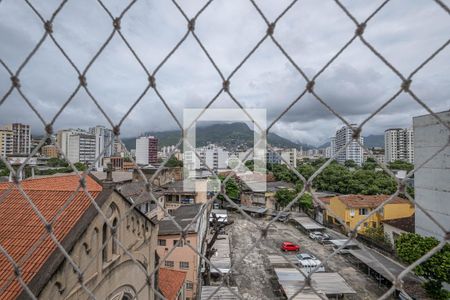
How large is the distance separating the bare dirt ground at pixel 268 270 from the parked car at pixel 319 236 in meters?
0.18

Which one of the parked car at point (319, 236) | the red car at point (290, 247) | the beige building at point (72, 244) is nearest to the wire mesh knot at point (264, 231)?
the beige building at point (72, 244)

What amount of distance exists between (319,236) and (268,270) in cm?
342

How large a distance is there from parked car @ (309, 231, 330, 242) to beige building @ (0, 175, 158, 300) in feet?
28.8

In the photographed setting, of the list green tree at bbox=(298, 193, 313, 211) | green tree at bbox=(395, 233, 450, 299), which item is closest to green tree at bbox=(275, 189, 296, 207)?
green tree at bbox=(298, 193, 313, 211)

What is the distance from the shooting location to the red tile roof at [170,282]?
4902mm

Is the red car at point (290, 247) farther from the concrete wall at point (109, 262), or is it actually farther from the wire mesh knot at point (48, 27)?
the wire mesh knot at point (48, 27)

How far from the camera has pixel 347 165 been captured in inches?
592

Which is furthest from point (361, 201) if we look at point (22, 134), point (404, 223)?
point (22, 134)

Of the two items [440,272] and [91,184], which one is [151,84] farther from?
[440,272]

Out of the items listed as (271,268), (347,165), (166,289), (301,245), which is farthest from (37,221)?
(347,165)

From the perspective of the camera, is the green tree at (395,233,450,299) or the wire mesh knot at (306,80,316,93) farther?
the green tree at (395,233,450,299)

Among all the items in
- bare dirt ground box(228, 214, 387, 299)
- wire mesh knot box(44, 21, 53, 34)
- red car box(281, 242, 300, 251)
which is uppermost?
wire mesh knot box(44, 21, 53, 34)

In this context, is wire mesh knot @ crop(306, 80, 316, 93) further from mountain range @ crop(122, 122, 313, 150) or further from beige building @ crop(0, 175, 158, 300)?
beige building @ crop(0, 175, 158, 300)

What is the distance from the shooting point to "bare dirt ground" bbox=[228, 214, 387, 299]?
23.7 feet
